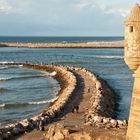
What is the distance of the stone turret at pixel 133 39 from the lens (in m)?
14.2

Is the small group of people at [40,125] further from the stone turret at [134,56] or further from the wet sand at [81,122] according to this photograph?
the stone turret at [134,56]

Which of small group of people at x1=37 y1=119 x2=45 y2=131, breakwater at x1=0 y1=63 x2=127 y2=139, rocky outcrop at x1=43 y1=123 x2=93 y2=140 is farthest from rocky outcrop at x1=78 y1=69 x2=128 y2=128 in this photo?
rocky outcrop at x1=43 y1=123 x2=93 y2=140

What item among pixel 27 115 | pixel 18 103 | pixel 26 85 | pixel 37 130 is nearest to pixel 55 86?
pixel 26 85

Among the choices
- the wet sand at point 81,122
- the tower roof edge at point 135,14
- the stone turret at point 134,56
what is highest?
the tower roof edge at point 135,14

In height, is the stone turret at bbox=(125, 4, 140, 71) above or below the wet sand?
above

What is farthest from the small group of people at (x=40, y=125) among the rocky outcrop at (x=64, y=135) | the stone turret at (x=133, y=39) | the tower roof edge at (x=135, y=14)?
the tower roof edge at (x=135, y=14)

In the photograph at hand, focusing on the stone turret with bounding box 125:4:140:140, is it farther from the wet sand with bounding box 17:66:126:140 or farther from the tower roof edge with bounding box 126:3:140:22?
the wet sand with bounding box 17:66:126:140

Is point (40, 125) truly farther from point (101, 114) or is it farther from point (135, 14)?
point (135, 14)

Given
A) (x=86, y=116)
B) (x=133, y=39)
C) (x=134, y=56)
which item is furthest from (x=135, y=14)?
(x=86, y=116)

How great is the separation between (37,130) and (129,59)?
1259cm

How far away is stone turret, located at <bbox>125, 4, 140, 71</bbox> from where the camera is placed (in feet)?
46.6

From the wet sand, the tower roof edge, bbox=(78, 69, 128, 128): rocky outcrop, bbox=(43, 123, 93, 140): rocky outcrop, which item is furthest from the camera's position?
bbox=(78, 69, 128, 128): rocky outcrop

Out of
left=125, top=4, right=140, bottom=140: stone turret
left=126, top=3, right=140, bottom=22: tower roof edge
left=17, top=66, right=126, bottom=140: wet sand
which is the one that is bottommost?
left=17, top=66, right=126, bottom=140: wet sand

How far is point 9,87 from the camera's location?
51.9 meters
